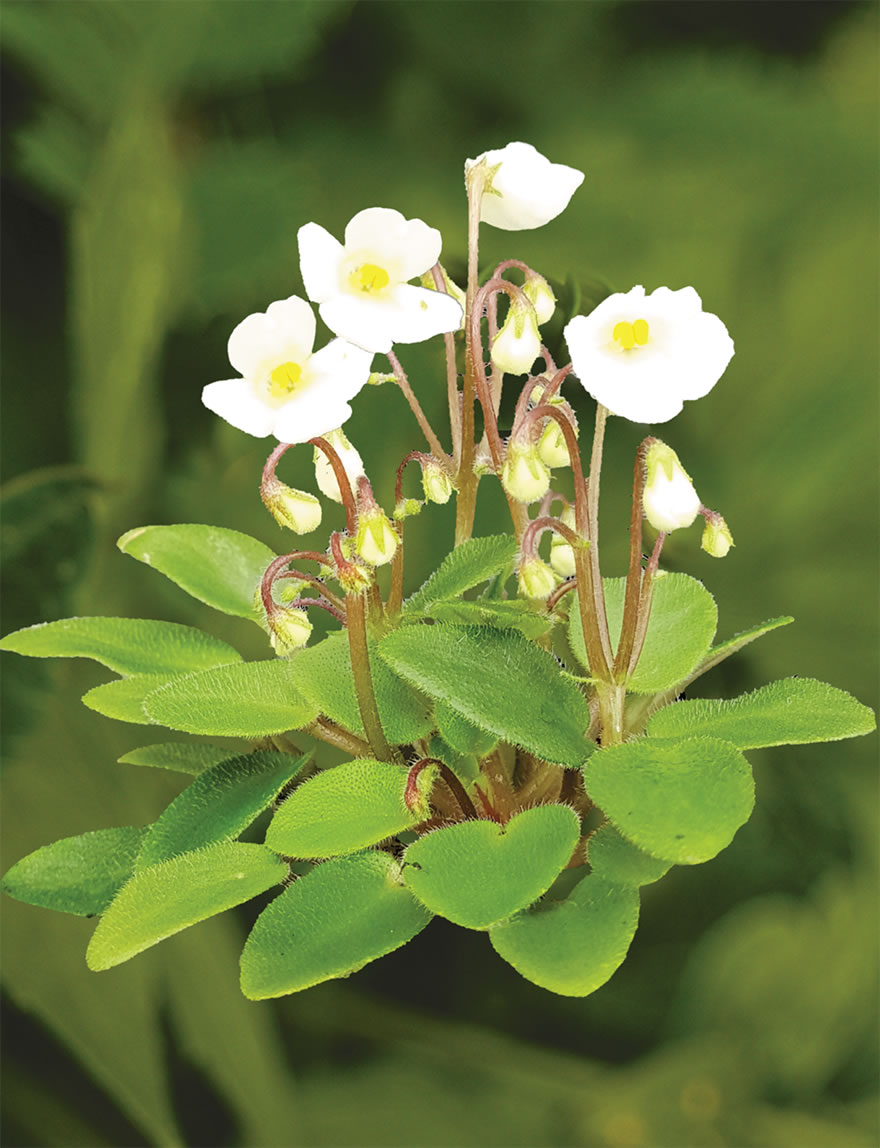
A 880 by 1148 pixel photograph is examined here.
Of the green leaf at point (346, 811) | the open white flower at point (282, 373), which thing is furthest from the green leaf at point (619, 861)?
the open white flower at point (282, 373)

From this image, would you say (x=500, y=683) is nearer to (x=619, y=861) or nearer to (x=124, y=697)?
(x=619, y=861)

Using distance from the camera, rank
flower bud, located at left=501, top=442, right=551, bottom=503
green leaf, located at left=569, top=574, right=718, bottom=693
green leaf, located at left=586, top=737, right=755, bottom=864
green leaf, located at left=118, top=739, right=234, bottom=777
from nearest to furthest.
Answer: green leaf, located at left=586, top=737, right=755, bottom=864
flower bud, located at left=501, top=442, right=551, bottom=503
green leaf, located at left=569, top=574, right=718, bottom=693
green leaf, located at left=118, top=739, right=234, bottom=777

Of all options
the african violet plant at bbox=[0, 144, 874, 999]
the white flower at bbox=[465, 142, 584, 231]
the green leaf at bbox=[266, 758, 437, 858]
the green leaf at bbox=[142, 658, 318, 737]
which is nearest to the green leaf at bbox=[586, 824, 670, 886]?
the african violet plant at bbox=[0, 144, 874, 999]

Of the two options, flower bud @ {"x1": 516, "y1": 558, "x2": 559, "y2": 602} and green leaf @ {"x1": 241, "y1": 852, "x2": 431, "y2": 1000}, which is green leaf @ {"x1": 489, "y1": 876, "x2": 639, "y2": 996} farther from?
flower bud @ {"x1": 516, "y1": 558, "x2": 559, "y2": 602}

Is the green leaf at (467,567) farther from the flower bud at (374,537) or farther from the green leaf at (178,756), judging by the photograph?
the green leaf at (178,756)

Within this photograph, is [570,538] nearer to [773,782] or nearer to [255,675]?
[255,675]
